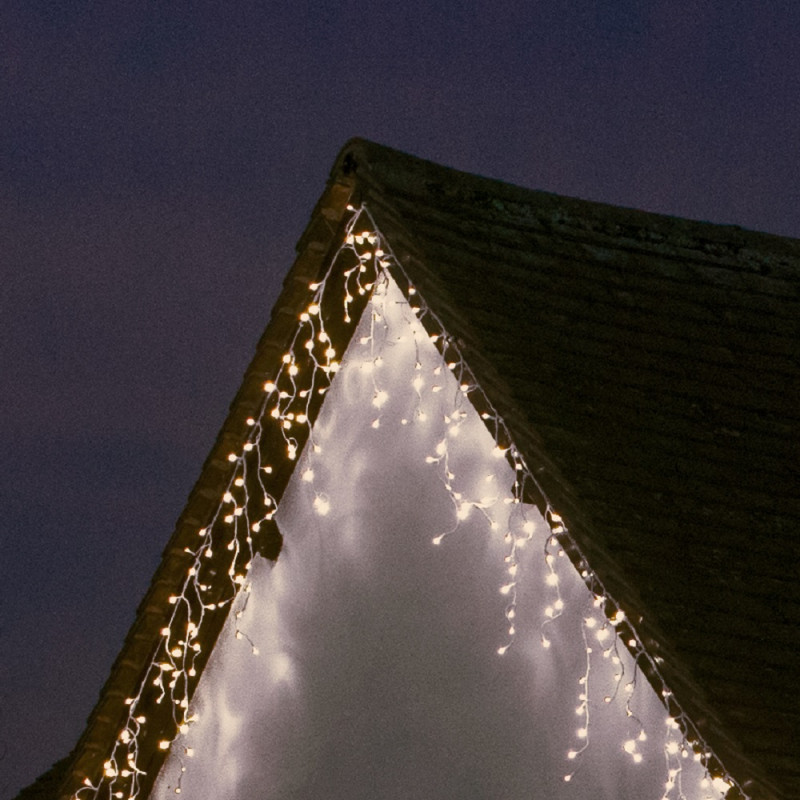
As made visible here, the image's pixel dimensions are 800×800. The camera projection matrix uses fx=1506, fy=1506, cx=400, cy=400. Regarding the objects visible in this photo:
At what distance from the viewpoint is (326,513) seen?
633 cm

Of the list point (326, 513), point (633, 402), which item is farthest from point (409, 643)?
point (633, 402)

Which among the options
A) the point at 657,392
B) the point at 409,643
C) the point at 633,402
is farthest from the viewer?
the point at 657,392

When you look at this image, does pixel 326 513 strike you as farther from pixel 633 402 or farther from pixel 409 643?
pixel 633 402

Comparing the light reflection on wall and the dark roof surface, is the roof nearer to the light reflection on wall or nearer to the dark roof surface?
the dark roof surface

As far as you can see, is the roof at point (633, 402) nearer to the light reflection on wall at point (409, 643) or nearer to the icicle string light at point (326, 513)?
Result: the icicle string light at point (326, 513)

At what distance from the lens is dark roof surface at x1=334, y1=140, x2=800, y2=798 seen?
5.10 m

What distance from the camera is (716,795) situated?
5.26 metres

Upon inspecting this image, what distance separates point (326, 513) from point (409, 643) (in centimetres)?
67

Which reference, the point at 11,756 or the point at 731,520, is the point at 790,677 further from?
the point at 11,756

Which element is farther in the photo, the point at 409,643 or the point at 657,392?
the point at 657,392

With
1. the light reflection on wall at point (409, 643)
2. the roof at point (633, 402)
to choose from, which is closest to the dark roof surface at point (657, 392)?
the roof at point (633, 402)

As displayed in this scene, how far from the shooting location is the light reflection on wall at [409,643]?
567 centimetres

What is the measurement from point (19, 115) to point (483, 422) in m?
16.7

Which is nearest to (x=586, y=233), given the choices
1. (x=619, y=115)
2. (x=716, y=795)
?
(x=716, y=795)
